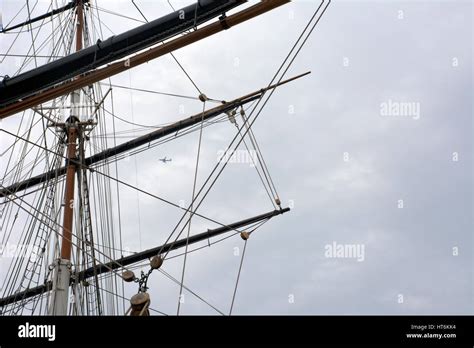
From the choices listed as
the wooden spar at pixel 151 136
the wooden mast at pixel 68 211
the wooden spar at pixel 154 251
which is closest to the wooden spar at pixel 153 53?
the wooden mast at pixel 68 211

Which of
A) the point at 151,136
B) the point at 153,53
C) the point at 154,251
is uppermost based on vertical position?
the point at 151,136

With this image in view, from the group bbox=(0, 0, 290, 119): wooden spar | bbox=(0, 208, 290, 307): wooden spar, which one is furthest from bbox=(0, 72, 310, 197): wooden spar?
bbox=(0, 0, 290, 119): wooden spar

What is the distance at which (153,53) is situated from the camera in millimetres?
8461

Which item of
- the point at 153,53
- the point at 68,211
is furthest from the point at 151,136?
the point at 153,53

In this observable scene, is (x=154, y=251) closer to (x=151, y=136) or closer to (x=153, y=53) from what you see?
(x=151, y=136)

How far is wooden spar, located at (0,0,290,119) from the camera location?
820 cm

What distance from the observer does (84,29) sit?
60.8 feet

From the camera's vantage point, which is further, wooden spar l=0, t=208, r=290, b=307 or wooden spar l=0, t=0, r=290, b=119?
wooden spar l=0, t=208, r=290, b=307

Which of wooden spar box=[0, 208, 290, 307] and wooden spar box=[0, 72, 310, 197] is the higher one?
wooden spar box=[0, 72, 310, 197]

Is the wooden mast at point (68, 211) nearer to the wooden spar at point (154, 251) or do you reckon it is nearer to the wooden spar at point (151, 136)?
the wooden spar at point (151, 136)

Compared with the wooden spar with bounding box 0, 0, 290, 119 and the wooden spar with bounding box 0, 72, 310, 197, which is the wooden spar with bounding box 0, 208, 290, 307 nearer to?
the wooden spar with bounding box 0, 72, 310, 197
